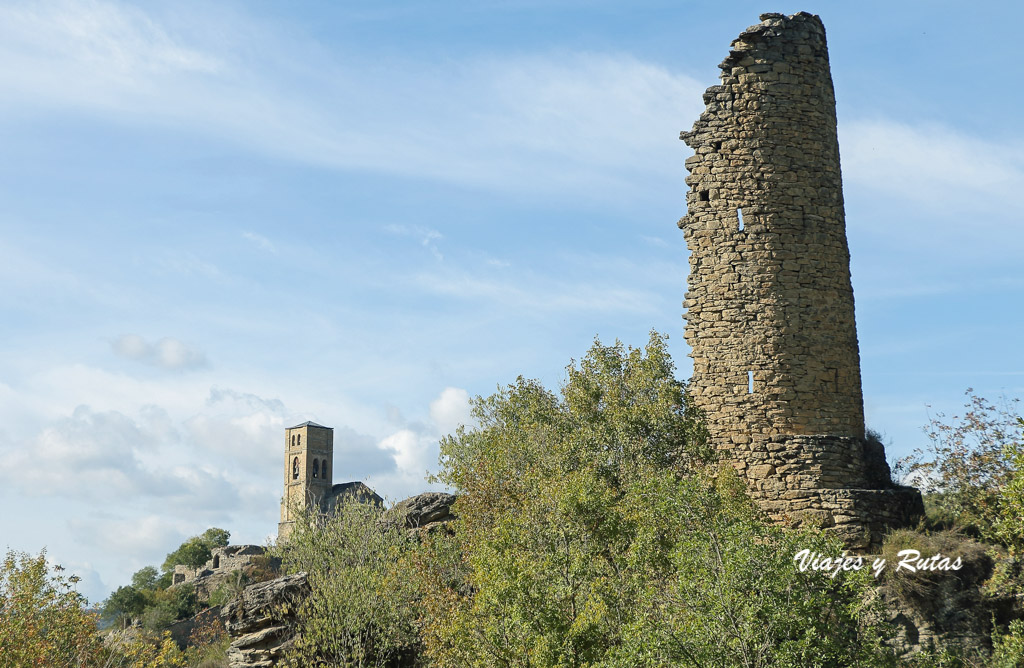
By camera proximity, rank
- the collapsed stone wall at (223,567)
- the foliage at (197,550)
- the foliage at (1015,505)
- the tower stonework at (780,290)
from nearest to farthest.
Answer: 1. the foliage at (1015,505)
2. the tower stonework at (780,290)
3. the collapsed stone wall at (223,567)
4. the foliage at (197,550)

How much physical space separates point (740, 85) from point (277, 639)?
16.1 meters

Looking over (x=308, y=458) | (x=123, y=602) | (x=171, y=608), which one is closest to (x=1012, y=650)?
(x=171, y=608)

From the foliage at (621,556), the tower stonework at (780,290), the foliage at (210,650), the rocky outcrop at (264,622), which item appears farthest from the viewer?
the foliage at (210,650)

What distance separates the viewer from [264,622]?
22.7m

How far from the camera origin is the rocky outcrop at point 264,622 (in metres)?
22.3

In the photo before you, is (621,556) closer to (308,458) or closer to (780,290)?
(780,290)

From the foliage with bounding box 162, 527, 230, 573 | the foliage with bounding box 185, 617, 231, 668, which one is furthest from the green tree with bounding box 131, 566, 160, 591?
the foliage with bounding box 185, 617, 231, 668

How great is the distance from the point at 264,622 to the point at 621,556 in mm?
10322

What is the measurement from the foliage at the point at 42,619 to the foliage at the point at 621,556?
7377mm

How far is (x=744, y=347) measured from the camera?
785 inches

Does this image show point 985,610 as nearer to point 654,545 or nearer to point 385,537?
point 654,545

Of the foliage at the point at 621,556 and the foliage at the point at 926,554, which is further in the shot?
the foliage at the point at 926,554

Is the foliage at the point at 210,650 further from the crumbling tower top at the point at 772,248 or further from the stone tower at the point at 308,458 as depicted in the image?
the stone tower at the point at 308,458

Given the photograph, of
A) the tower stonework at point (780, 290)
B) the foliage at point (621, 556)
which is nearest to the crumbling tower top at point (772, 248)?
the tower stonework at point (780, 290)
